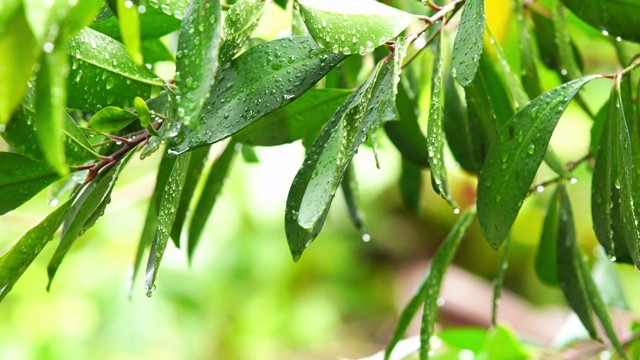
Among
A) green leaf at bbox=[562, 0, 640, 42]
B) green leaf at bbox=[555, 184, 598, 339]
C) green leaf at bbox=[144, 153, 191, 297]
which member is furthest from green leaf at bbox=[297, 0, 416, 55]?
green leaf at bbox=[555, 184, 598, 339]

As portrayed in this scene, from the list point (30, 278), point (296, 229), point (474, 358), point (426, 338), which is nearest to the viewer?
point (296, 229)

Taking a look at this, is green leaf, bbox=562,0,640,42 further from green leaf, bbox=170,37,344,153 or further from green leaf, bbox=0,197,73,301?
green leaf, bbox=0,197,73,301

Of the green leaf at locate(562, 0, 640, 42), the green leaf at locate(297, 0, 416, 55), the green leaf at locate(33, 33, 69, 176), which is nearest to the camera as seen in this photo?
the green leaf at locate(33, 33, 69, 176)

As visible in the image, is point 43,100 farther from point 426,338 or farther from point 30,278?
point 30,278

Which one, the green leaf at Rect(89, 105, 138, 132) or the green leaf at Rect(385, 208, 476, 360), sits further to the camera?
the green leaf at Rect(385, 208, 476, 360)

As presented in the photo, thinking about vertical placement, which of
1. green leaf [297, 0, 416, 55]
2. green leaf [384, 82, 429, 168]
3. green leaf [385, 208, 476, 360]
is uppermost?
green leaf [297, 0, 416, 55]

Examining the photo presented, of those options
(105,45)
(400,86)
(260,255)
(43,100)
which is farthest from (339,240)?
(43,100)

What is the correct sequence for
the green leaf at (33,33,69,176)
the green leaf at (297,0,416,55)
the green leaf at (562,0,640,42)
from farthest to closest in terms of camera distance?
the green leaf at (562,0,640,42)
the green leaf at (297,0,416,55)
the green leaf at (33,33,69,176)
